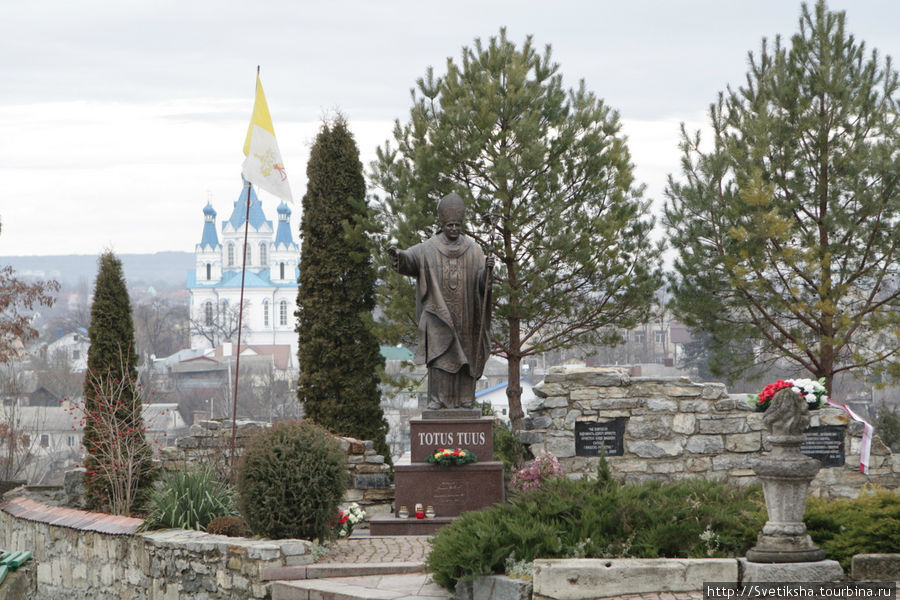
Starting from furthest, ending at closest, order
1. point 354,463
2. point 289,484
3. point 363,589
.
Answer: point 354,463
point 289,484
point 363,589

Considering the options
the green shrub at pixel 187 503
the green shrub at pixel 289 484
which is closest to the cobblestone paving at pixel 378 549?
A: the green shrub at pixel 289 484

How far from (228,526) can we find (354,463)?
140 inches

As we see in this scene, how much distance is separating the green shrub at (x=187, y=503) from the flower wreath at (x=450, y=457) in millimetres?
1869

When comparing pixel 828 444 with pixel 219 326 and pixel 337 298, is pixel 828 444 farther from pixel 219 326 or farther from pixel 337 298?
pixel 219 326

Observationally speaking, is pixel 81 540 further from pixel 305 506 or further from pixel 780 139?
Answer: pixel 780 139

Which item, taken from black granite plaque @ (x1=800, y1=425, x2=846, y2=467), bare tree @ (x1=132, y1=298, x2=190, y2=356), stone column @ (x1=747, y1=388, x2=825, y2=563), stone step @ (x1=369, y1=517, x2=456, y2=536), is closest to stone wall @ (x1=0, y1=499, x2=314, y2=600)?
stone step @ (x1=369, y1=517, x2=456, y2=536)

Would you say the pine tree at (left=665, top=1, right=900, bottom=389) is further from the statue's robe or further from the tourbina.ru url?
the tourbina.ru url

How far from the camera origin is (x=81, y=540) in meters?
10.6

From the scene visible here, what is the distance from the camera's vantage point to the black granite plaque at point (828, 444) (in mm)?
13297

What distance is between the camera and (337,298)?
1653 centimetres

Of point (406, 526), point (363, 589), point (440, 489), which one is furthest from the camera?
point (440, 489)

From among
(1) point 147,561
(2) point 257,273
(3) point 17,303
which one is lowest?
(1) point 147,561

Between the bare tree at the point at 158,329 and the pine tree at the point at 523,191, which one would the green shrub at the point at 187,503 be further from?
the bare tree at the point at 158,329

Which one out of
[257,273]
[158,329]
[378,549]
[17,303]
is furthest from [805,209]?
[257,273]
